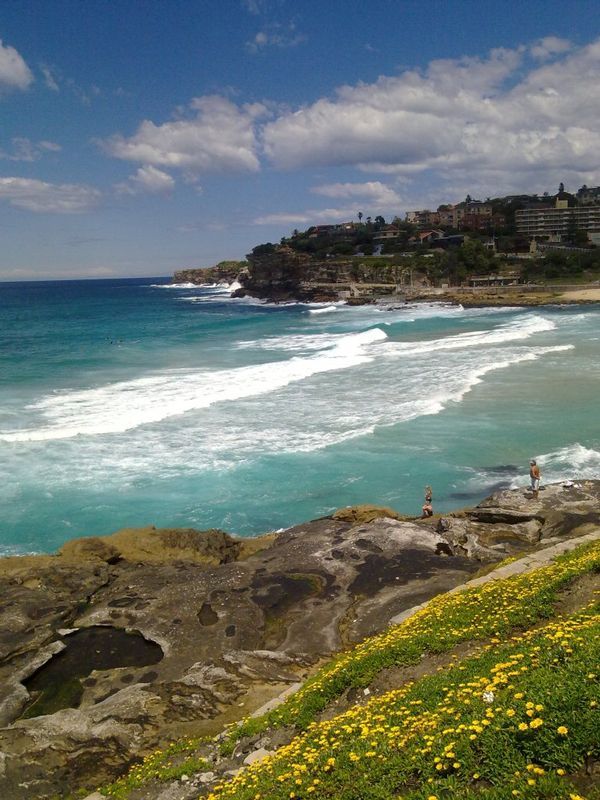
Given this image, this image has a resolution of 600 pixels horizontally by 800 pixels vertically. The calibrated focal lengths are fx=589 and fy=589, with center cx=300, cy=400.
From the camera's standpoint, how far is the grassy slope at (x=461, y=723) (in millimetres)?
5594

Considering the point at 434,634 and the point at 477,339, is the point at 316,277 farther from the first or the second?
the point at 434,634

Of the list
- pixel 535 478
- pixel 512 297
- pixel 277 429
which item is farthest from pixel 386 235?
pixel 535 478

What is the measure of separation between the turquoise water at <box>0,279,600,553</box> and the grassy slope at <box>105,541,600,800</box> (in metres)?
11.1

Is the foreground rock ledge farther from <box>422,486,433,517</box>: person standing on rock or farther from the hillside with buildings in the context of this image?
the hillside with buildings

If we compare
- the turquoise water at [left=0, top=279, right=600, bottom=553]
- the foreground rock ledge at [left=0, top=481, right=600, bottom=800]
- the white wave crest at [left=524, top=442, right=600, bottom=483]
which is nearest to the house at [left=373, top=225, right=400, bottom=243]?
the turquoise water at [left=0, top=279, right=600, bottom=553]

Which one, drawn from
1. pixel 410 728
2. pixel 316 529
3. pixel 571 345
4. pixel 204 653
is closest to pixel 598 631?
pixel 410 728

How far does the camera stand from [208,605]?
571 inches

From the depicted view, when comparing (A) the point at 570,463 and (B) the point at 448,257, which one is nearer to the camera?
(A) the point at 570,463

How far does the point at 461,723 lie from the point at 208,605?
9183 mm

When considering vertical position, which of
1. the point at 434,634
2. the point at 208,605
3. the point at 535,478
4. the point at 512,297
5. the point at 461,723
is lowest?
the point at 208,605

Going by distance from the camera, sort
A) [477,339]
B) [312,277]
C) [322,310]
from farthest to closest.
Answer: [312,277] → [322,310] → [477,339]

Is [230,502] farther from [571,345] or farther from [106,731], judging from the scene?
[571,345]

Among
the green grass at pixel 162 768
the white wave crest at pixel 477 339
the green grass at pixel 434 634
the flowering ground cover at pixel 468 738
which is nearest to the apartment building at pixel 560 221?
the white wave crest at pixel 477 339

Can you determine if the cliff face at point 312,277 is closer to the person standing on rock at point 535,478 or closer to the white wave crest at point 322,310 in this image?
the white wave crest at point 322,310
